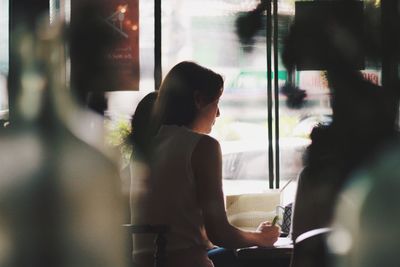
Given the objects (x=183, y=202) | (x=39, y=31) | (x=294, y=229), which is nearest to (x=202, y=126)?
(x=183, y=202)

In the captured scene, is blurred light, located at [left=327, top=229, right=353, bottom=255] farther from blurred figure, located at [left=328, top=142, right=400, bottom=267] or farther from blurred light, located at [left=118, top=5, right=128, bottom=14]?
blurred light, located at [left=118, top=5, right=128, bottom=14]

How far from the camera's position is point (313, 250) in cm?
161

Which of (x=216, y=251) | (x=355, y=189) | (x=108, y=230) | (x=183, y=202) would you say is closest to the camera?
(x=355, y=189)

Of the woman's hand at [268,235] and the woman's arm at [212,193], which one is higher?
the woman's arm at [212,193]

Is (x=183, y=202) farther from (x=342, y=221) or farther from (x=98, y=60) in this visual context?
(x=98, y=60)

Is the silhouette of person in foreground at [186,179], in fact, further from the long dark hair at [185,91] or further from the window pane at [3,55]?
the window pane at [3,55]

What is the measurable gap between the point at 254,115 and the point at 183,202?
3.20m

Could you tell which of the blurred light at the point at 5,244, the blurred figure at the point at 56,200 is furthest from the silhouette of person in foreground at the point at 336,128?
the blurred light at the point at 5,244

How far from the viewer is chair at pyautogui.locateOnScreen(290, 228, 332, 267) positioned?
1586mm

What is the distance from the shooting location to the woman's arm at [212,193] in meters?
1.83

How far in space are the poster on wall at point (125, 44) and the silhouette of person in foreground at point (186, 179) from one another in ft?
7.55

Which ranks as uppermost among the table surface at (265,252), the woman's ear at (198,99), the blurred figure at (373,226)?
the woman's ear at (198,99)

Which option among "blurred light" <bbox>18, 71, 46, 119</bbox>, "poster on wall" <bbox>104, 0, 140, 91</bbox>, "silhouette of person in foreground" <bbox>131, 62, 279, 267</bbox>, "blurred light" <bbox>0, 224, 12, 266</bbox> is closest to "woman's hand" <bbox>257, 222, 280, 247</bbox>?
"silhouette of person in foreground" <bbox>131, 62, 279, 267</bbox>

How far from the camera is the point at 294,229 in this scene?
2098 millimetres
